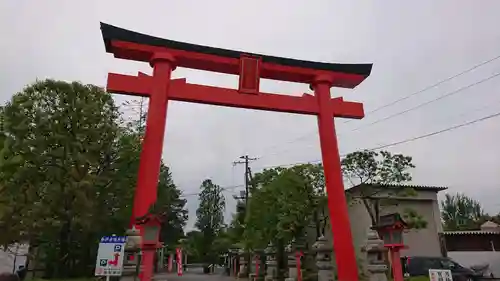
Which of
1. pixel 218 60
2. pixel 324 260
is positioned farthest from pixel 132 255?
pixel 324 260

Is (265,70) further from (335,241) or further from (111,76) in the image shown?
(335,241)

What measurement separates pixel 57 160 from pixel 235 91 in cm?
861

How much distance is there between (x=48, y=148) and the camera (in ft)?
53.9

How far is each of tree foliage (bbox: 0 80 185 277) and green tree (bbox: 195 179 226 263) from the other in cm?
3182

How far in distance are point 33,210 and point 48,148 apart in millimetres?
2626

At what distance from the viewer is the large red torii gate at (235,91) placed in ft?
41.1

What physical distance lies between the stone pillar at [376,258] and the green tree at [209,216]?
3780 centimetres

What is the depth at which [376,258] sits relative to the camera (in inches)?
489

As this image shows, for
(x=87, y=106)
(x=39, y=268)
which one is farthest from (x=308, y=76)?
(x=39, y=268)

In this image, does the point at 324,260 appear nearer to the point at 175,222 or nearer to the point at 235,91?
A: the point at 235,91

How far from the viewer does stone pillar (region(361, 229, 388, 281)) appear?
12.2m

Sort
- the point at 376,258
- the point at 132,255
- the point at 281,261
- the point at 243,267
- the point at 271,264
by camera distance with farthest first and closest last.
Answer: the point at 243,267 → the point at 281,261 → the point at 271,264 → the point at 376,258 → the point at 132,255

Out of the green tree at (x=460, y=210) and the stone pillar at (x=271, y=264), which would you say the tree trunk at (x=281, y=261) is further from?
the green tree at (x=460, y=210)

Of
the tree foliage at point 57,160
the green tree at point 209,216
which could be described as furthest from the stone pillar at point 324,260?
the green tree at point 209,216
